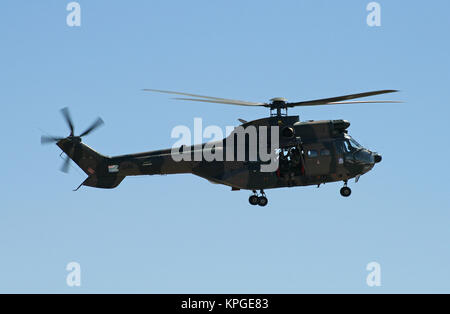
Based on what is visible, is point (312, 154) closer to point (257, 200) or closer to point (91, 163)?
point (257, 200)

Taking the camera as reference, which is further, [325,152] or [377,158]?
[377,158]

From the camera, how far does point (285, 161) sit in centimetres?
5591

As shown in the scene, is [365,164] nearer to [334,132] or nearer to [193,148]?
[334,132]

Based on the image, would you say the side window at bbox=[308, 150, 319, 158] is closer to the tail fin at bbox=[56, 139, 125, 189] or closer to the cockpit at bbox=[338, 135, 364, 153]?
the cockpit at bbox=[338, 135, 364, 153]

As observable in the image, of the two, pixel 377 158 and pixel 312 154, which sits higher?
pixel 377 158

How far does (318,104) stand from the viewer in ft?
183

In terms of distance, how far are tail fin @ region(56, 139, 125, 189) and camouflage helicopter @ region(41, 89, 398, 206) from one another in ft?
0.56

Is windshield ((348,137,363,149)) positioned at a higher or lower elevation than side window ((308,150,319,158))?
higher

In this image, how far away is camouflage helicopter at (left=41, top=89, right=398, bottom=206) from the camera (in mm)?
55781

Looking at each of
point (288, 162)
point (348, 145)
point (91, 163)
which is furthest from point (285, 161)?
point (91, 163)

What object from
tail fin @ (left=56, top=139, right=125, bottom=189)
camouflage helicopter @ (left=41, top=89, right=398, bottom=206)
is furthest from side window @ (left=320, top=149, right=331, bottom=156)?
tail fin @ (left=56, top=139, right=125, bottom=189)

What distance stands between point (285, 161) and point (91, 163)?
13241mm
